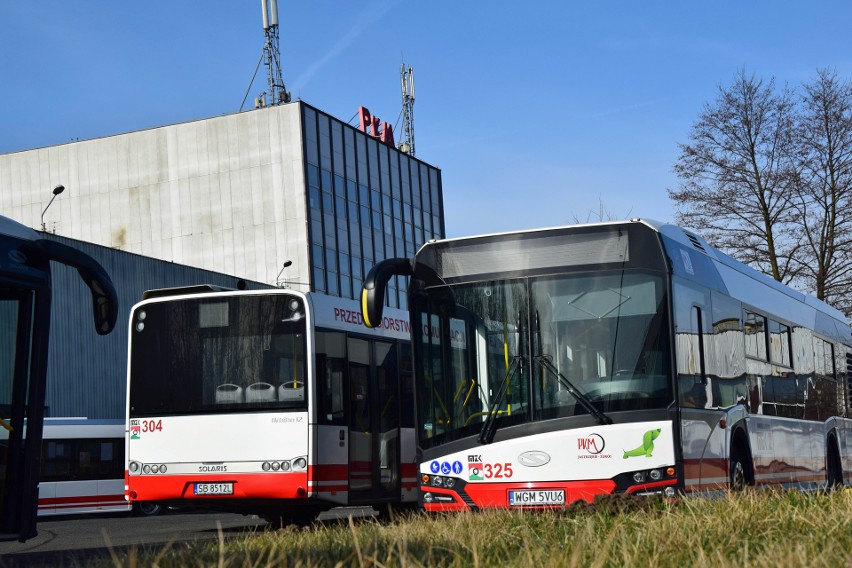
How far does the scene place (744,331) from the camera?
1409 cm

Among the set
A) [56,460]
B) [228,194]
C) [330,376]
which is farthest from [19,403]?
[228,194]

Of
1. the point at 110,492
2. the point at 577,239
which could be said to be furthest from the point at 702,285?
the point at 110,492

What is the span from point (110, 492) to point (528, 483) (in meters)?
20.8

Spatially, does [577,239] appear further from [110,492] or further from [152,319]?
[110,492]

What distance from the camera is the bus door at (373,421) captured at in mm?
16531

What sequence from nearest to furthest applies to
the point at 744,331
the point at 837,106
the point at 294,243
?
the point at 744,331 → the point at 837,106 → the point at 294,243

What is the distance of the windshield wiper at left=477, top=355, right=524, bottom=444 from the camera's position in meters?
11.3

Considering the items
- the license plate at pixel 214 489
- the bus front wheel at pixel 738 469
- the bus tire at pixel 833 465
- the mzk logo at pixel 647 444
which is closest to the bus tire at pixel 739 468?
the bus front wheel at pixel 738 469

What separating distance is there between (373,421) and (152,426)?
9.97 feet

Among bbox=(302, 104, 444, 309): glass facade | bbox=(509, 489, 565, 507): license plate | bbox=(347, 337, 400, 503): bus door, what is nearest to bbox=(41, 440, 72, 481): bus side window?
bbox=(347, 337, 400, 503): bus door

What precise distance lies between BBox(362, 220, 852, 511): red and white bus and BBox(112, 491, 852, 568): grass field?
1.46m

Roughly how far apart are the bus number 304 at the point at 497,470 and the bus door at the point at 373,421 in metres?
5.05

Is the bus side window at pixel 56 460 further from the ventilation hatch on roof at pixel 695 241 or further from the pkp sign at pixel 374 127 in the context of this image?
the pkp sign at pixel 374 127

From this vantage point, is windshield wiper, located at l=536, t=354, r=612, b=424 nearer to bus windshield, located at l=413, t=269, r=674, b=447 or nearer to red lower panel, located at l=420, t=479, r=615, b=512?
bus windshield, located at l=413, t=269, r=674, b=447
